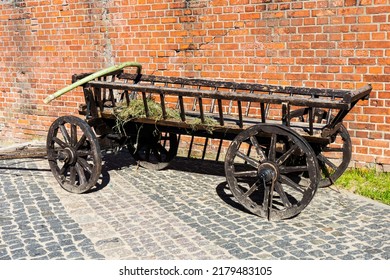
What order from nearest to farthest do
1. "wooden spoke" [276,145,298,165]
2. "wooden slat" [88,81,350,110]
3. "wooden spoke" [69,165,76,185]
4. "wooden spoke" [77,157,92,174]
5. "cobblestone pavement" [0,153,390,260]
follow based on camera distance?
"cobblestone pavement" [0,153,390,260]
"wooden slat" [88,81,350,110]
"wooden spoke" [276,145,298,165]
"wooden spoke" [77,157,92,174]
"wooden spoke" [69,165,76,185]

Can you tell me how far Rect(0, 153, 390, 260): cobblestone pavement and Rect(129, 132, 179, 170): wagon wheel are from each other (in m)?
0.41

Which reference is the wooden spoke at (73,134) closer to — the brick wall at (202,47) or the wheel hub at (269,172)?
the brick wall at (202,47)

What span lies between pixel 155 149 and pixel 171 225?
6.88 ft

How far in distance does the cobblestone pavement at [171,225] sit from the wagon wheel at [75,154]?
165 mm

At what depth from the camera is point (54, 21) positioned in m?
8.46

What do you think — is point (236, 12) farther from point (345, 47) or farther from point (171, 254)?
point (171, 254)

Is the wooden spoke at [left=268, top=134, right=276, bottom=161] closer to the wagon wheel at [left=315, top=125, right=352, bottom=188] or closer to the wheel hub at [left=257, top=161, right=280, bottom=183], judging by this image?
the wheel hub at [left=257, top=161, right=280, bottom=183]

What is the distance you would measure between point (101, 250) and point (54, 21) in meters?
5.28

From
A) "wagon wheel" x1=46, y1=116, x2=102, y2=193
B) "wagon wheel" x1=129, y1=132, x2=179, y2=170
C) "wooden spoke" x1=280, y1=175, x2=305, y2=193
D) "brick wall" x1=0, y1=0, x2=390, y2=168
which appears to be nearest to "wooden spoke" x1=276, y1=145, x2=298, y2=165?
"wooden spoke" x1=280, y1=175, x2=305, y2=193

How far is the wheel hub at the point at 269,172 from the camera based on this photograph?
4832 millimetres

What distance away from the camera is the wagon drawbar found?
15.9ft

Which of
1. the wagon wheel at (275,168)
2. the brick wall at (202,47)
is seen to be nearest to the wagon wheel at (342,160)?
the brick wall at (202,47)

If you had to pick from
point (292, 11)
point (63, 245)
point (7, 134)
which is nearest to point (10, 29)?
point (7, 134)

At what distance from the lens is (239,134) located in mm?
5027
